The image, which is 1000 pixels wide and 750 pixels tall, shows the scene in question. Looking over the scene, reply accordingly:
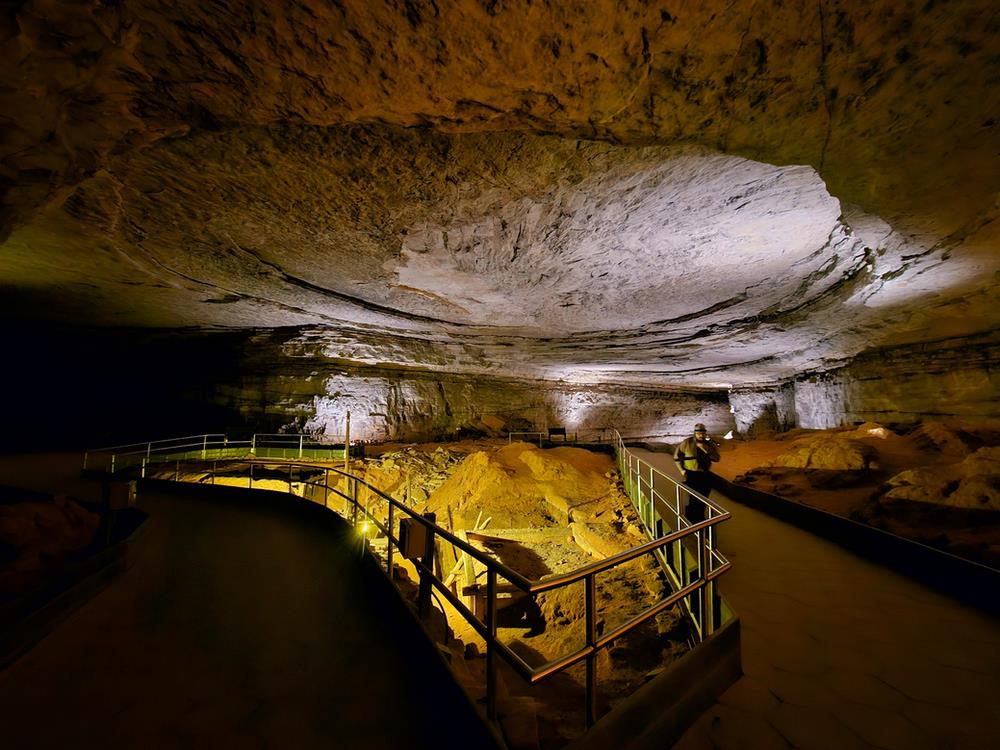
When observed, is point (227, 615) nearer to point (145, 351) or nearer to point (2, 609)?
point (2, 609)

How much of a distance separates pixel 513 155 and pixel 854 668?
5085 mm

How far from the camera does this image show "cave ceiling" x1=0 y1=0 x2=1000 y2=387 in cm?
267

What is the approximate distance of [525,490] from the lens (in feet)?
32.0

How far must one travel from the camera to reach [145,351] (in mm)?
14992

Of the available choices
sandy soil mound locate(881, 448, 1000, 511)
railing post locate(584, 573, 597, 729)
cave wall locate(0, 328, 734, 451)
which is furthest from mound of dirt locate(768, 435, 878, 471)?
cave wall locate(0, 328, 734, 451)

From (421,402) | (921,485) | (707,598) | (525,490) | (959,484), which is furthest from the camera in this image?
(421,402)

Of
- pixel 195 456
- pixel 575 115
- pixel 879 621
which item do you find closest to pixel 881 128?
pixel 575 115

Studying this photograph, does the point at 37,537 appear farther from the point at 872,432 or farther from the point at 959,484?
the point at 872,432

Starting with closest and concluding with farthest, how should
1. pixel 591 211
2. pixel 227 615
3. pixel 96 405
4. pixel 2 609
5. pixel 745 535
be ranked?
pixel 2 609 → pixel 227 615 → pixel 591 211 → pixel 745 535 → pixel 96 405

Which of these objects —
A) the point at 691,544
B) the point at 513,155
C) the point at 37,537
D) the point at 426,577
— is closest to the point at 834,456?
the point at 691,544

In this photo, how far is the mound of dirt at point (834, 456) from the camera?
27.5 ft

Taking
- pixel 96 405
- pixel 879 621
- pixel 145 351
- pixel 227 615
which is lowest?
pixel 227 615

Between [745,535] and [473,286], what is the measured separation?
6.43 meters

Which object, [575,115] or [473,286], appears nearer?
[575,115]
